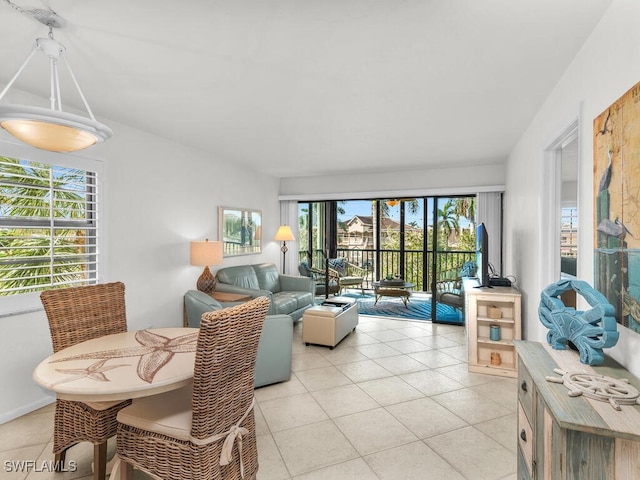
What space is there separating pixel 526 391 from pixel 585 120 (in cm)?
148

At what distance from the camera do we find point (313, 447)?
223 cm

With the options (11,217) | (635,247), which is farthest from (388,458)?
(11,217)

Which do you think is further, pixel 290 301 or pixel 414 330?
pixel 414 330

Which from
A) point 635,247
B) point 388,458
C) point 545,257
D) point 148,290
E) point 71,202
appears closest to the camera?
point 635,247

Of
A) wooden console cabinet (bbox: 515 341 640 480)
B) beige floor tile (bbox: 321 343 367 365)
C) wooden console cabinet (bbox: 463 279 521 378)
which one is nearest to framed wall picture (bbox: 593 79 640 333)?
wooden console cabinet (bbox: 515 341 640 480)

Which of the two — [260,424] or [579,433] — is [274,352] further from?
[579,433]

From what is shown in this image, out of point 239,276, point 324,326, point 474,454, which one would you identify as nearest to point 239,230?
point 239,276

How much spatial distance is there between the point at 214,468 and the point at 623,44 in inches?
104

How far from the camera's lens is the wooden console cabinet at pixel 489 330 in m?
3.43

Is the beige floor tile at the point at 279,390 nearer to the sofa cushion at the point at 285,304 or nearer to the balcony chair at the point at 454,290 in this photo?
the sofa cushion at the point at 285,304

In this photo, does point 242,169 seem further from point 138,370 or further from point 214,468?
point 214,468

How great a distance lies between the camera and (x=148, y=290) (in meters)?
3.66

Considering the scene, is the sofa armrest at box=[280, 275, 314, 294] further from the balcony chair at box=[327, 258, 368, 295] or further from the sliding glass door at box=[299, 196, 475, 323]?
the sliding glass door at box=[299, 196, 475, 323]

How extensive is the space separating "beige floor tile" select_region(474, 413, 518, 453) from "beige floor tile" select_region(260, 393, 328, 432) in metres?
1.17
